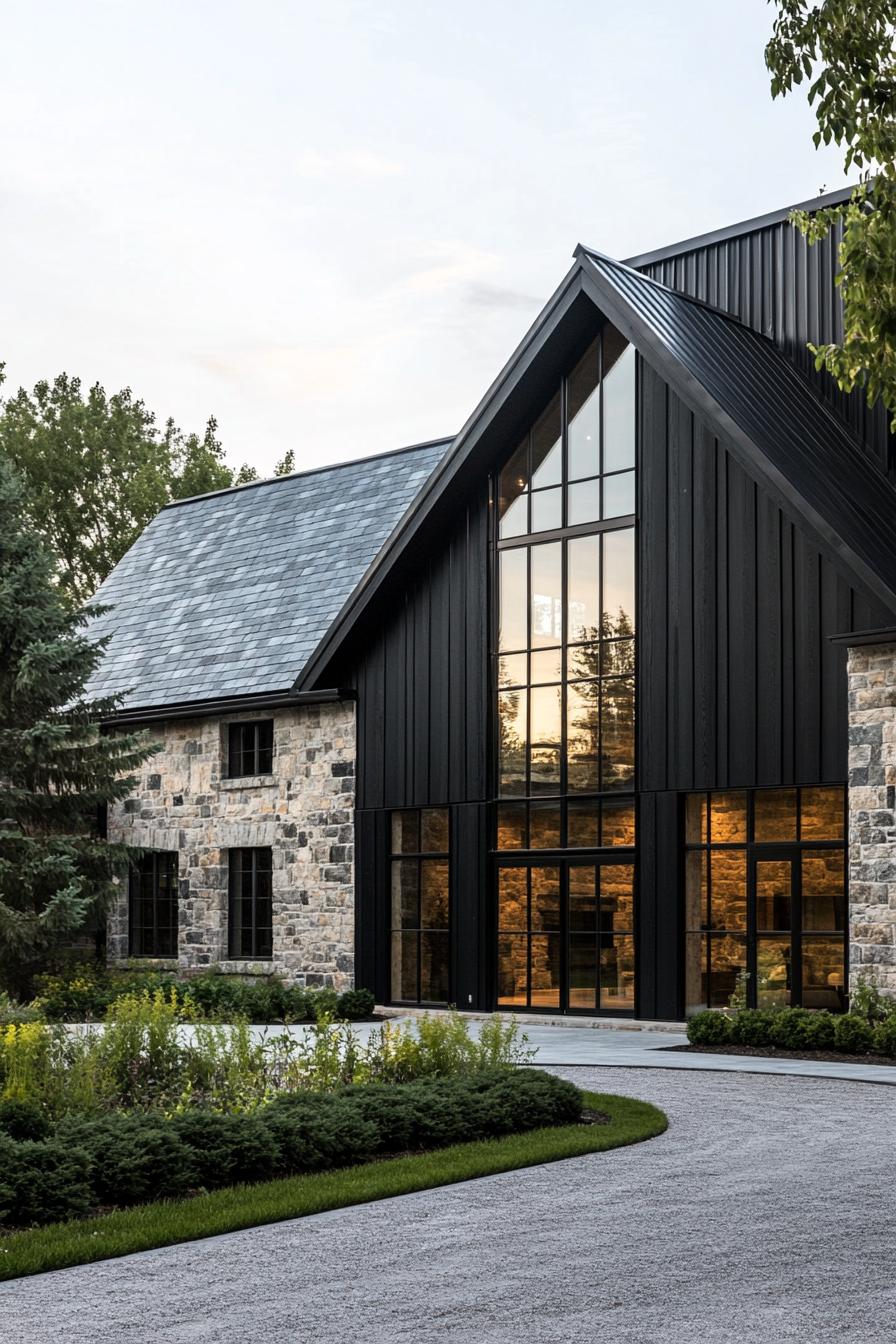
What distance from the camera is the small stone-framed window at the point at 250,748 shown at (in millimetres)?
23438

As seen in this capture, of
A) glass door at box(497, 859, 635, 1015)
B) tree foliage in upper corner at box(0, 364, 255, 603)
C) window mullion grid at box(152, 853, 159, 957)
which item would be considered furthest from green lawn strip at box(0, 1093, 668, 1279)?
tree foliage in upper corner at box(0, 364, 255, 603)

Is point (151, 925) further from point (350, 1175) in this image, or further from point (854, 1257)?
point (854, 1257)

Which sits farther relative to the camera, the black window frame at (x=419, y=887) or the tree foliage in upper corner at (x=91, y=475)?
the tree foliage in upper corner at (x=91, y=475)

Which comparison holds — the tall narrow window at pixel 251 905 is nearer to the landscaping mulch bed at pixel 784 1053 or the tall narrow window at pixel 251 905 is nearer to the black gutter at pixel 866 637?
the landscaping mulch bed at pixel 784 1053

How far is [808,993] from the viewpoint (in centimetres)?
1723

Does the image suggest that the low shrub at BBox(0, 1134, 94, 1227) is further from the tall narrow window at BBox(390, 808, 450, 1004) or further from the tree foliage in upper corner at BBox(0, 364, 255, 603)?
the tree foliage in upper corner at BBox(0, 364, 255, 603)

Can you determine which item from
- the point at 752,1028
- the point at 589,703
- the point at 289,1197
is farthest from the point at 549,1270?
the point at 589,703

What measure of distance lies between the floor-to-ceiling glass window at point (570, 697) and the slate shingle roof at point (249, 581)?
3.76 m

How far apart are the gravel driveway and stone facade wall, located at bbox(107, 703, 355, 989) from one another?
1282 cm

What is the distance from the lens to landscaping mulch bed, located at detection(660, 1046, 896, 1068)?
1490cm

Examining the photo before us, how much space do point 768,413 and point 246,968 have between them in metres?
10.5

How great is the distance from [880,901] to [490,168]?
27.2ft

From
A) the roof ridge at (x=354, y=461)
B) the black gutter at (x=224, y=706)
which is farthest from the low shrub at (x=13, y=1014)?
the roof ridge at (x=354, y=461)

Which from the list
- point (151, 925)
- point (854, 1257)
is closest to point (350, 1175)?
point (854, 1257)
